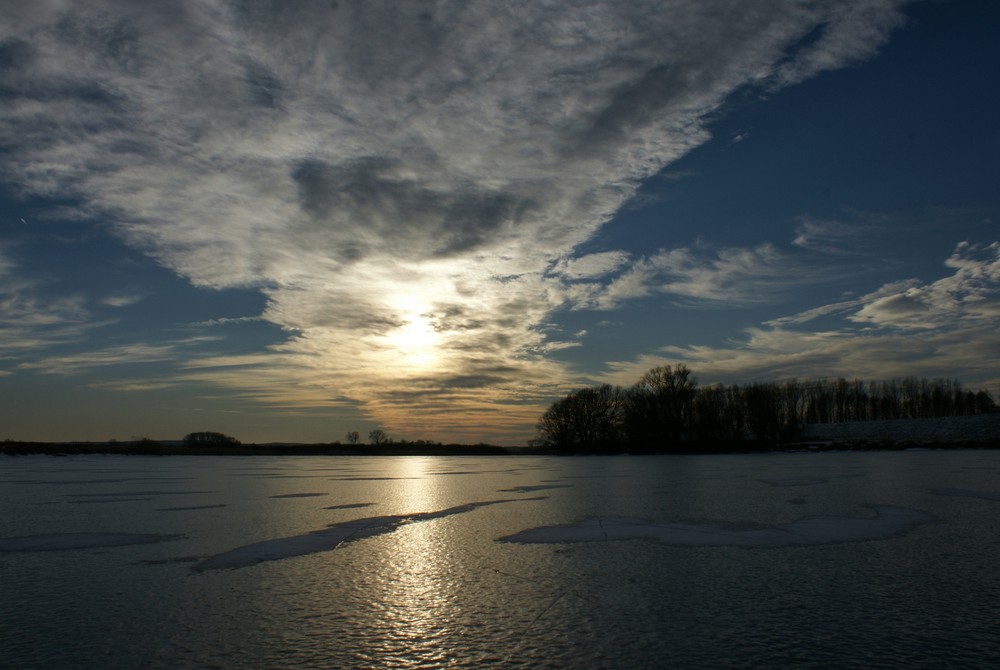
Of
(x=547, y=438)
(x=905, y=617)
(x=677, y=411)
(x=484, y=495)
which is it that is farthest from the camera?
(x=547, y=438)

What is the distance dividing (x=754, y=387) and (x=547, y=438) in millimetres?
25071

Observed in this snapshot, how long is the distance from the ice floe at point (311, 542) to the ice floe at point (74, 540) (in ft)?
4.00

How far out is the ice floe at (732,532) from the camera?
6074mm

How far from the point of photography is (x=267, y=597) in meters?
4.01

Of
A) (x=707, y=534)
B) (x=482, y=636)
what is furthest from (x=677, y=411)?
(x=482, y=636)

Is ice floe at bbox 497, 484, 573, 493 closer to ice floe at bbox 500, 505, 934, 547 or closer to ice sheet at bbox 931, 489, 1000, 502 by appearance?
ice floe at bbox 500, 505, 934, 547

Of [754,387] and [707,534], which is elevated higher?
[754,387]

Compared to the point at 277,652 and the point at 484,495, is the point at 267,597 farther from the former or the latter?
the point at 484,495

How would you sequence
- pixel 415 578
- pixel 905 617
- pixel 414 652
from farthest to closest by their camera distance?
pixel 415 578, pixel 905 617, pixel 414 652

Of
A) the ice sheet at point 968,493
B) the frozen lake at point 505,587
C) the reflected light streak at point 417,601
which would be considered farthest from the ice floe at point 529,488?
the ice sheet at point 968,493

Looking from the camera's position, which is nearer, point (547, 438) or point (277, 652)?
point (277, 652)

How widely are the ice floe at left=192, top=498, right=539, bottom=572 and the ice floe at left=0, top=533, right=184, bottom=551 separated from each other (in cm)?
122

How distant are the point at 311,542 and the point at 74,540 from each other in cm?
246

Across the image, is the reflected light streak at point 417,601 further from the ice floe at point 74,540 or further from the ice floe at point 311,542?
the ice floe at point 74,540
